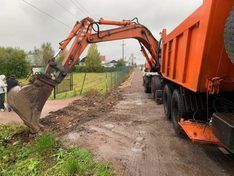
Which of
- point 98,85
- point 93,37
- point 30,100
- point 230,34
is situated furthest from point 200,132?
point 98,85

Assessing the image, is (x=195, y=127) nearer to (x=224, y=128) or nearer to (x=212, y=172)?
(x=212, y=172)

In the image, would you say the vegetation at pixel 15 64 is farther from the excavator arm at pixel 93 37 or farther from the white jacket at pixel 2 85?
the excavator arm at pixel 93 37

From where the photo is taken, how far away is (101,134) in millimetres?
8164

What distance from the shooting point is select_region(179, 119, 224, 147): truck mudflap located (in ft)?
17.3

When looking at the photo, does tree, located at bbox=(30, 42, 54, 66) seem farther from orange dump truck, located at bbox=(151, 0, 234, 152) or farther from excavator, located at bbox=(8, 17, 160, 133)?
orange dump truck, located at bbox=(151, 0, 234, 152)

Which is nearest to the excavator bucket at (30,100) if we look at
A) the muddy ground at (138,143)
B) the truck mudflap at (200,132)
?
the muddy ground at (138,143)

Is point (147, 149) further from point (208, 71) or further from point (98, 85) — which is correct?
point (98, 85)

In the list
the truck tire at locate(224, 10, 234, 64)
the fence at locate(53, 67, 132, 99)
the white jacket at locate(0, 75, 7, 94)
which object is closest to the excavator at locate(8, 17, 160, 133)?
the white jacket at locate(0, 75, 7, 94)

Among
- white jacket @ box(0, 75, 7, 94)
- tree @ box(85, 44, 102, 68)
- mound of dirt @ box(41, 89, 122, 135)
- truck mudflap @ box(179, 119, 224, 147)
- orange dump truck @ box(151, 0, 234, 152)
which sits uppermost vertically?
orange dump truck @ box(151, 0, 234, 152)

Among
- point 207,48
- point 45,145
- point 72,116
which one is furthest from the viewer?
point 72,116

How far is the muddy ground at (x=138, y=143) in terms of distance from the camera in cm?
566

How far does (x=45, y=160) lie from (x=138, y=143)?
225 centimetres

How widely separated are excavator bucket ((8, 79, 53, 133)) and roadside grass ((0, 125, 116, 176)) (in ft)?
2.08

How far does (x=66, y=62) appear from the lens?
951cm
